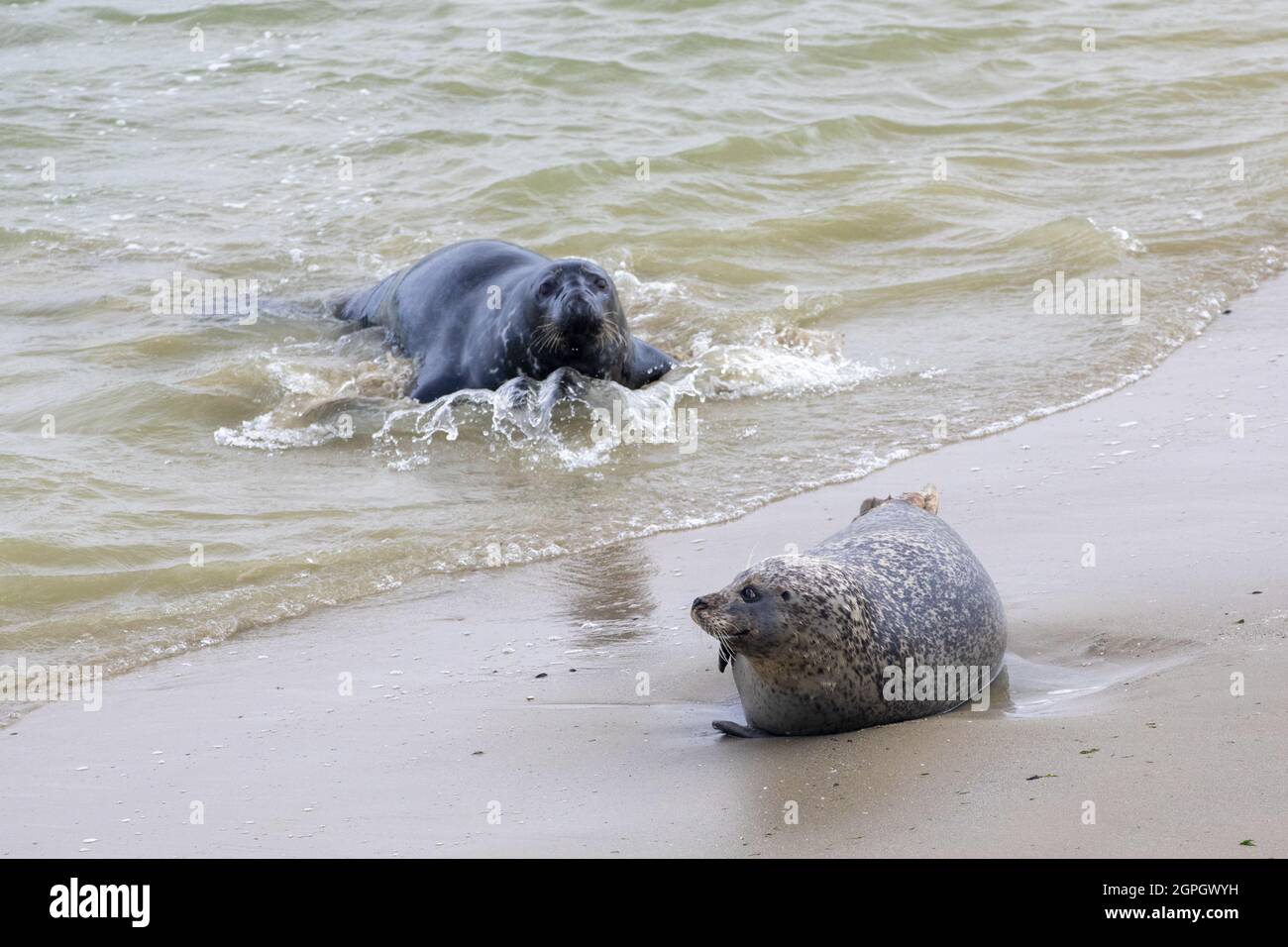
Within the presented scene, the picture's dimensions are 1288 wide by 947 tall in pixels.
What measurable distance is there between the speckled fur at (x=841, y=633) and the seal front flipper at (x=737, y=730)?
31 millimetres

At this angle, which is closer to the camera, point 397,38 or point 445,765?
point 445,765

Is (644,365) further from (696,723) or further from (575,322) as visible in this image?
(696,723)

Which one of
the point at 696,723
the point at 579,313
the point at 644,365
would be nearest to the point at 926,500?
the point at 696,723

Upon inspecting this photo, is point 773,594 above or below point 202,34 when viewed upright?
below

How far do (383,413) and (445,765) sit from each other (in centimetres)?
375

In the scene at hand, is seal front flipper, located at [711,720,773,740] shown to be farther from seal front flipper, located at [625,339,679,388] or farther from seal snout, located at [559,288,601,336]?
seal front flipper, located at [625,339,679,388]

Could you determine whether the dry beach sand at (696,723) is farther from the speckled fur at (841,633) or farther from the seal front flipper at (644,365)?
the seal front flipper at (644,365)

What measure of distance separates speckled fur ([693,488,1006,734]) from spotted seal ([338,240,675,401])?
332 centimetres

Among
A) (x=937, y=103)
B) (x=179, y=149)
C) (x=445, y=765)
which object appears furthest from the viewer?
(x=937, y=103)

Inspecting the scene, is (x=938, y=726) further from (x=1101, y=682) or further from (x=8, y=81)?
(x=8, y=81)

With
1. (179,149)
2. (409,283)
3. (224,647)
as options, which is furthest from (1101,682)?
(179,149)

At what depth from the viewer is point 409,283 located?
8539mm

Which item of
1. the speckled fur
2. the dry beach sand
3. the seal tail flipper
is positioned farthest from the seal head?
the speckled fur

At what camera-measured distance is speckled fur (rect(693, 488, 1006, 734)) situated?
393 cm
